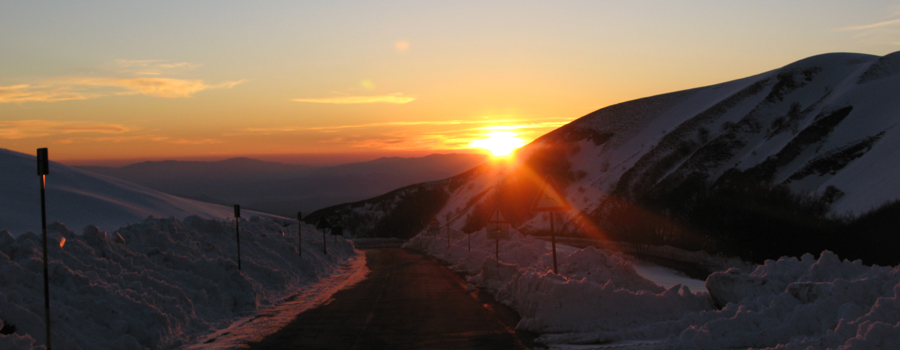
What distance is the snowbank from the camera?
437 inches

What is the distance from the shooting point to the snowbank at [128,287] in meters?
11.1

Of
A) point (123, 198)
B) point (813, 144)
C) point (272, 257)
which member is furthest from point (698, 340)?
point (813, 144)

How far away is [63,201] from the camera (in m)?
48.7

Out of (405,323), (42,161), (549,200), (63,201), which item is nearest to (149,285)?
(42,161)

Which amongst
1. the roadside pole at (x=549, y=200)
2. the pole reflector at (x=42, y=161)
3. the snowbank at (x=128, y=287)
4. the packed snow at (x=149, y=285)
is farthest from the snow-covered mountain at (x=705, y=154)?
the pole reflector at (x=42, y=161)

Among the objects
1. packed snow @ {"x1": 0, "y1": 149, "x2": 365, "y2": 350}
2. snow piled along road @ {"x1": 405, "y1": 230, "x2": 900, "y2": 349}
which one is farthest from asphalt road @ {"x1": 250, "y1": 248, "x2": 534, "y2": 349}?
packed snow @ {"x1": 0, "y1": 149, "x2": 365, "y2": 350}

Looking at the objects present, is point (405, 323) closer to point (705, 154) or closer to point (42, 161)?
point (42, 161)

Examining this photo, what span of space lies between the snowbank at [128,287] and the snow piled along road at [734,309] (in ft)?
24.4

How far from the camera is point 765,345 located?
1005 centimetres

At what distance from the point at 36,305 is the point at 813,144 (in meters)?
97.0

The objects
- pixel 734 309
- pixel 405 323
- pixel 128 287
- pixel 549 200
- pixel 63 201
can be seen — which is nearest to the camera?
pixel 734 309

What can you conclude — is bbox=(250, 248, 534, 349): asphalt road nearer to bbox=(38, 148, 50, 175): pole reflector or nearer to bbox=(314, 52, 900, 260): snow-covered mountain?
bbox=(38, 148, 50, 175): pole reflector

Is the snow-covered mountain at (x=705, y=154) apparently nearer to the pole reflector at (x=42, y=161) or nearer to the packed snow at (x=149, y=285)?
the packed snow at (x=149, y=285)

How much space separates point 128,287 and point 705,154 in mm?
102773
